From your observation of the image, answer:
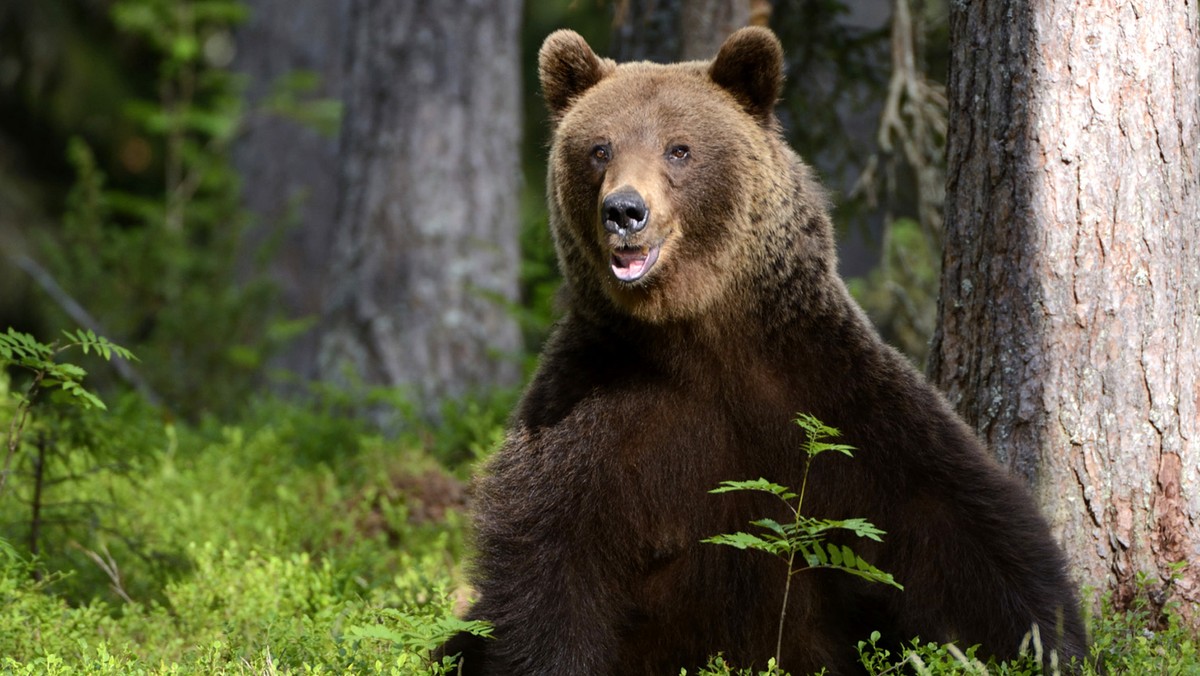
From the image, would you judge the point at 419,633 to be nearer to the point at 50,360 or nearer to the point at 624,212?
the point at 624,212

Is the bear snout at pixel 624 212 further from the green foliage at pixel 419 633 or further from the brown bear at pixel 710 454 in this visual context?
the green foliage at pixel 419 633

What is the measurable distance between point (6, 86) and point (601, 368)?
1564 centimetres

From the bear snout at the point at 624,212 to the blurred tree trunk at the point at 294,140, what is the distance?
44.4 ft

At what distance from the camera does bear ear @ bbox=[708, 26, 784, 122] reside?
16.4 feet

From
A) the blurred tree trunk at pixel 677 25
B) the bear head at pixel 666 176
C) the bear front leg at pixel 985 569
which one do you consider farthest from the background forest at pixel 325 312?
the bear head at pixel 666 176

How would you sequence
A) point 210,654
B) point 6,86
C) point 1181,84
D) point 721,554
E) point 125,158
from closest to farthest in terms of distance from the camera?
point 210,654 → point 721,554 → point 1181,84 → point 6,86 → point 125,158

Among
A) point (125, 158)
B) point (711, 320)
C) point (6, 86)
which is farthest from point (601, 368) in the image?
point (125, 158)

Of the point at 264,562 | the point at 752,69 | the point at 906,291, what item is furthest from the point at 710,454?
the point at 906,291

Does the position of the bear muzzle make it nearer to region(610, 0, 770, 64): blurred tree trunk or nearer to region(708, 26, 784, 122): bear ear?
region(708, 26, 784, 122): bear ear

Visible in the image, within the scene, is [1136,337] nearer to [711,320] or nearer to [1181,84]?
[1181,84]

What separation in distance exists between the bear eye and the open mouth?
0.39m

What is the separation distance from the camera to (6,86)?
18.1m

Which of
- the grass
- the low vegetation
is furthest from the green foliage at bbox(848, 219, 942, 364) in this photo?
the grass

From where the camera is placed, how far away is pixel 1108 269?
197 inches
